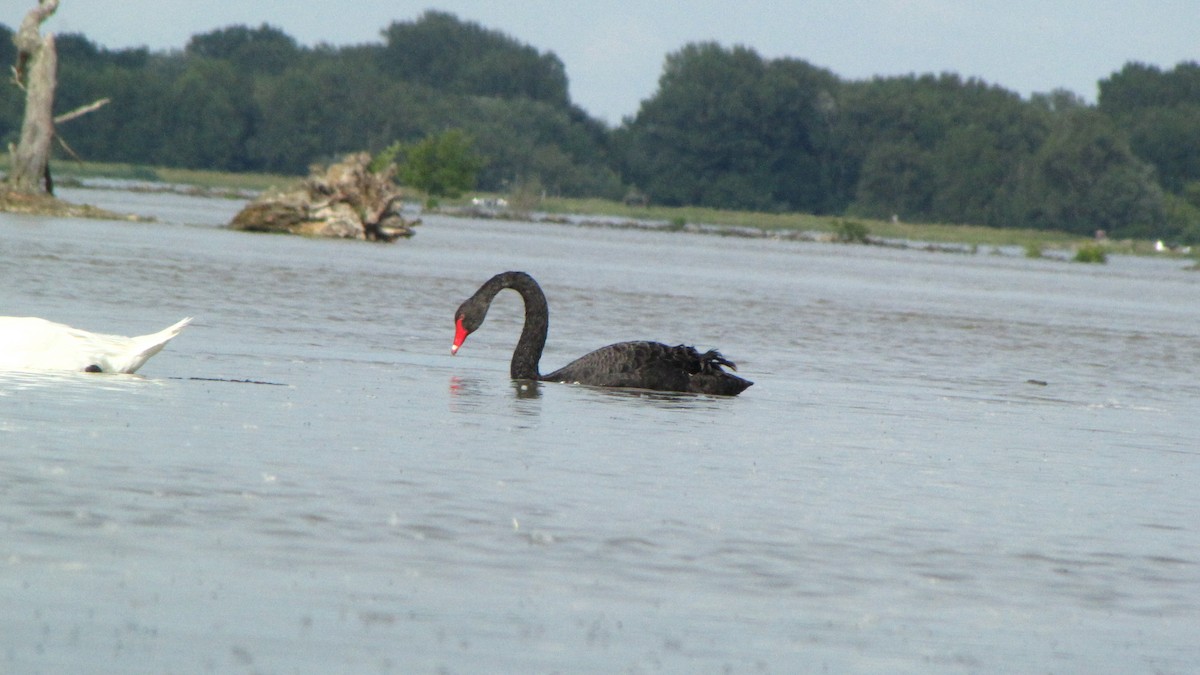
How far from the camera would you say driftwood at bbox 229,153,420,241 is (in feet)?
129

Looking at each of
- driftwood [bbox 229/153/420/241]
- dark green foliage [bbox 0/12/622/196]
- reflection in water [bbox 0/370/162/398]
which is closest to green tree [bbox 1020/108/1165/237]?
dark green foliage [bbox 0/12/622/196]

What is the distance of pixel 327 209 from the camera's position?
130 feet

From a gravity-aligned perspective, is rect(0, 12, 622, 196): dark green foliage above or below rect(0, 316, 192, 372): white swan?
above

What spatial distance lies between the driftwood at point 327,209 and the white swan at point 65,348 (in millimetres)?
27935

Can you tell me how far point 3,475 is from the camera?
718 centimetres

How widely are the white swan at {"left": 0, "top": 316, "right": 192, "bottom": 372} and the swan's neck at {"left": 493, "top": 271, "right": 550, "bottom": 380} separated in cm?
318

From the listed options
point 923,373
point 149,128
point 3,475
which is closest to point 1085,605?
point 3,475

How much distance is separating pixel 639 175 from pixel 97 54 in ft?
141

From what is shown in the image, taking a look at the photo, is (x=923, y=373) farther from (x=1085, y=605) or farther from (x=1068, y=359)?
(x=1085, y=605)

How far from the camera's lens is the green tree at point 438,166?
302ft

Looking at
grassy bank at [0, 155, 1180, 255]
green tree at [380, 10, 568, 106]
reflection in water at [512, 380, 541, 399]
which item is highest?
green tree at [380, 10, 568, 106]

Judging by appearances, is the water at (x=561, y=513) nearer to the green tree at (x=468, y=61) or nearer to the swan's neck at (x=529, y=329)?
the swan's neck at (x=529, y=329)

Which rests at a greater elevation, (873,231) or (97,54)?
(97,54)

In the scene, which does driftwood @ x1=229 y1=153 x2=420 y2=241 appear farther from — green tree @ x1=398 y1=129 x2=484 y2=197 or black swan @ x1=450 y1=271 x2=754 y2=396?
green tree @ x1=398 y1=129 x2=484 y2=197
